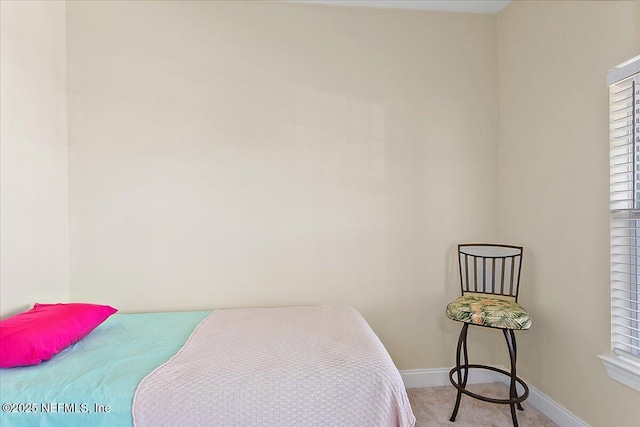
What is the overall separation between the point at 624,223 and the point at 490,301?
2.73 feet

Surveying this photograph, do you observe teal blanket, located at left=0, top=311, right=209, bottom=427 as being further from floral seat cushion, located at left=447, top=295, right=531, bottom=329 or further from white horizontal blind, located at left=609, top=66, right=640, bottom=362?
white horizontal blind, located at left=609, top=66, right=640, bottom=362

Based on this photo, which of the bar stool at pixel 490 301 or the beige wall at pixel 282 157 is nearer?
the bar stool at pixel 490 301

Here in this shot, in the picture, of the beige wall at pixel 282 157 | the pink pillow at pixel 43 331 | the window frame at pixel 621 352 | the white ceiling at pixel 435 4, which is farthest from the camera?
the white ceiling at pixel 435 4

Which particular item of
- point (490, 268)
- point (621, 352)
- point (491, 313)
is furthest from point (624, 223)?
point (490, 268)

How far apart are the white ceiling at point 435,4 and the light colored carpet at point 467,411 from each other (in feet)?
9.27

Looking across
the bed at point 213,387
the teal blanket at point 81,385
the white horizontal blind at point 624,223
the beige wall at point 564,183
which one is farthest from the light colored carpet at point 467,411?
the teal blanket at point 81,385

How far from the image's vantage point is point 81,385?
54.0 inches

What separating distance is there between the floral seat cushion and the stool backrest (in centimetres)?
24

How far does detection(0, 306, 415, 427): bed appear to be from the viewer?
132 centimetres

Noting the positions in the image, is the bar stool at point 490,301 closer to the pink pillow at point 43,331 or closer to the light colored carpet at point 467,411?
the light colored carpet at point 467,411

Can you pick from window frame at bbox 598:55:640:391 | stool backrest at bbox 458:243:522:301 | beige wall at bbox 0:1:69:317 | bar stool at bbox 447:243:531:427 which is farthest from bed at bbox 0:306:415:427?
stool backrest at bbox 458:243:522:301

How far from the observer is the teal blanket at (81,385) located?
4.30ft

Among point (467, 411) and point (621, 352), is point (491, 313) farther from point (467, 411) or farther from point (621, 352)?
point (467, 411)

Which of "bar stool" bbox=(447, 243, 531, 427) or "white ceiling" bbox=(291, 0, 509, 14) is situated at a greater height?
"white ceiling" bbox=(291, 0, 509, 14)
